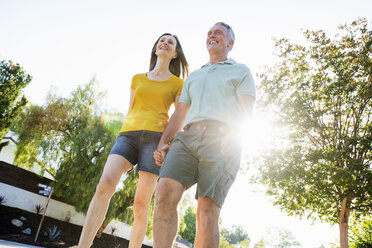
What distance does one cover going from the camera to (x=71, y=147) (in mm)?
15133

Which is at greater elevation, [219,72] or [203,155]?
[219,72]

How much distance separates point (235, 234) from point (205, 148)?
10793cm

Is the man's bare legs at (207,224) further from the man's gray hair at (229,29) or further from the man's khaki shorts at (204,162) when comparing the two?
the man's gray hair at (229,29)

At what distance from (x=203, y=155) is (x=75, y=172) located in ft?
46.5

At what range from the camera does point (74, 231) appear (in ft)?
51.7

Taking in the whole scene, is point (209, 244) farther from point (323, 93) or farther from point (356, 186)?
point (323, 93)

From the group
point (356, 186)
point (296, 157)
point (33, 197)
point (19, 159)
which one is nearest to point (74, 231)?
point (33, 197)

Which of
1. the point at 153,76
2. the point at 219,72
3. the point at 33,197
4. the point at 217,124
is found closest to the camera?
the point at 217,124

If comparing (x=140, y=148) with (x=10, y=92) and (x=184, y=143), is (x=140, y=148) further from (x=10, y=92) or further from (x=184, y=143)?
(x=10, y=92)

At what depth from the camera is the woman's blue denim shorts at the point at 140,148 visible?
8.47ft

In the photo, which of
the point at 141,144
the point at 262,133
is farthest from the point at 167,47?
the point at 262,133

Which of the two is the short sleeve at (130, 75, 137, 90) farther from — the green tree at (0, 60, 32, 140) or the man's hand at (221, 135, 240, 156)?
the green tree at (0, 60, 32, 140)

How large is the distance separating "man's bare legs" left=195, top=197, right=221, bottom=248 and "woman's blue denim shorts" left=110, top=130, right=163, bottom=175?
0.91 m

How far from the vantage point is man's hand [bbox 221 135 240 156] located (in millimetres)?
1852
